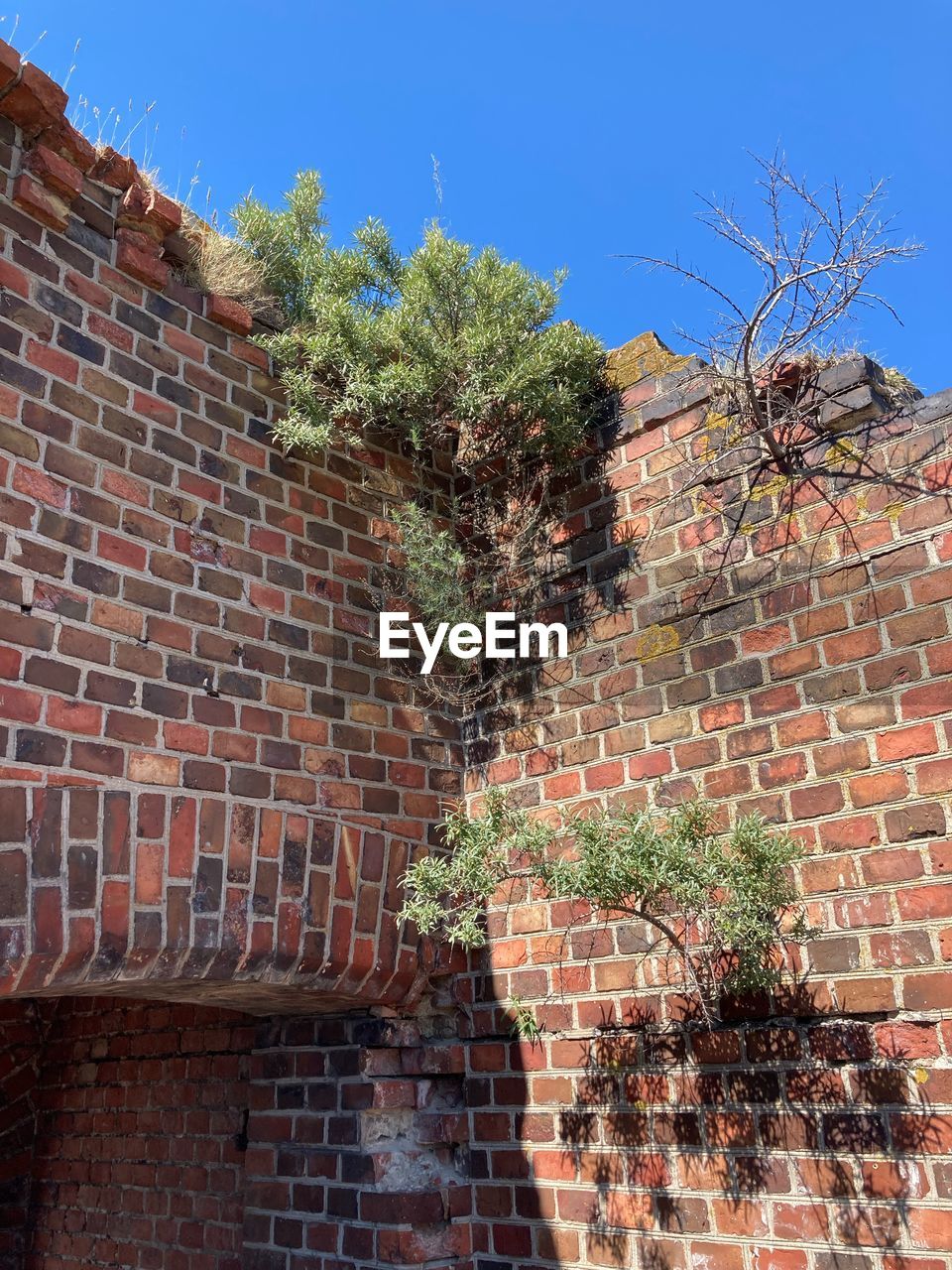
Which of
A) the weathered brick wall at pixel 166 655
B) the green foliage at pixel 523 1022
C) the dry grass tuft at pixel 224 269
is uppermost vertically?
the dry grass tuft at pixel 224 269

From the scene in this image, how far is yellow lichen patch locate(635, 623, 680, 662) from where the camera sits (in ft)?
9.80

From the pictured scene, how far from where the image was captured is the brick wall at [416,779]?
2342 mm

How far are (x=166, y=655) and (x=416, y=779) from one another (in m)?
0.97

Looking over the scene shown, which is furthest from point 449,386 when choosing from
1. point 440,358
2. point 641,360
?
point 641,360

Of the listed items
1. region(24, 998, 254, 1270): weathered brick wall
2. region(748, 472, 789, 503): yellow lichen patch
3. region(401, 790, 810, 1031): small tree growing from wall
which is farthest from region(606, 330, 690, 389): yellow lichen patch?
region(24, 998, 254, 1270): weathered brick wall

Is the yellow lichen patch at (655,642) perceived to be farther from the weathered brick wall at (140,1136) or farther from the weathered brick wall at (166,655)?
the weathered brick wall at (140,1136)

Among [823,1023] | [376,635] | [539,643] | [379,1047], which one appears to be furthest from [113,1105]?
[823,1023]

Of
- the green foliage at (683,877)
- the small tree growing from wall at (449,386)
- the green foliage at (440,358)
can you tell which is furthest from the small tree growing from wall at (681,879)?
the green foliage at (440,358)

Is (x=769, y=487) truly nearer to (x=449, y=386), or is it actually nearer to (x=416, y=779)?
(x=449, y=386)

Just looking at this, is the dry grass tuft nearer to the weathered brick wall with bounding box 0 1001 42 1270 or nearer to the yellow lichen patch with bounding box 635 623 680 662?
the yellow lichen patch with bounding box 635 623 680 662

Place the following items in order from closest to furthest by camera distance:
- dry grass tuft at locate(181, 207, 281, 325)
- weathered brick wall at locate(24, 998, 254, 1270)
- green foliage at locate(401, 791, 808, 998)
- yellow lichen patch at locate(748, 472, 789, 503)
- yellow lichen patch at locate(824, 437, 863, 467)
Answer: green foliage at locate(401, 791, 808, 998)
yellow lichen patch at locate(824, 437, 863, 467)
yellow lichen patch at locate(748, 472, 789, 503)
dry grass tuft at locate(181, 207, 281, 325)
weathered brick wall at locate(24, 998, 254, 1270)

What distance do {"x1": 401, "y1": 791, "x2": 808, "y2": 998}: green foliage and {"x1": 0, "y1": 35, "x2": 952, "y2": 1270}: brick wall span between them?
114 mm

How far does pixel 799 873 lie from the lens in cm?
254

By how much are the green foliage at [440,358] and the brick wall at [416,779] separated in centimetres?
15
